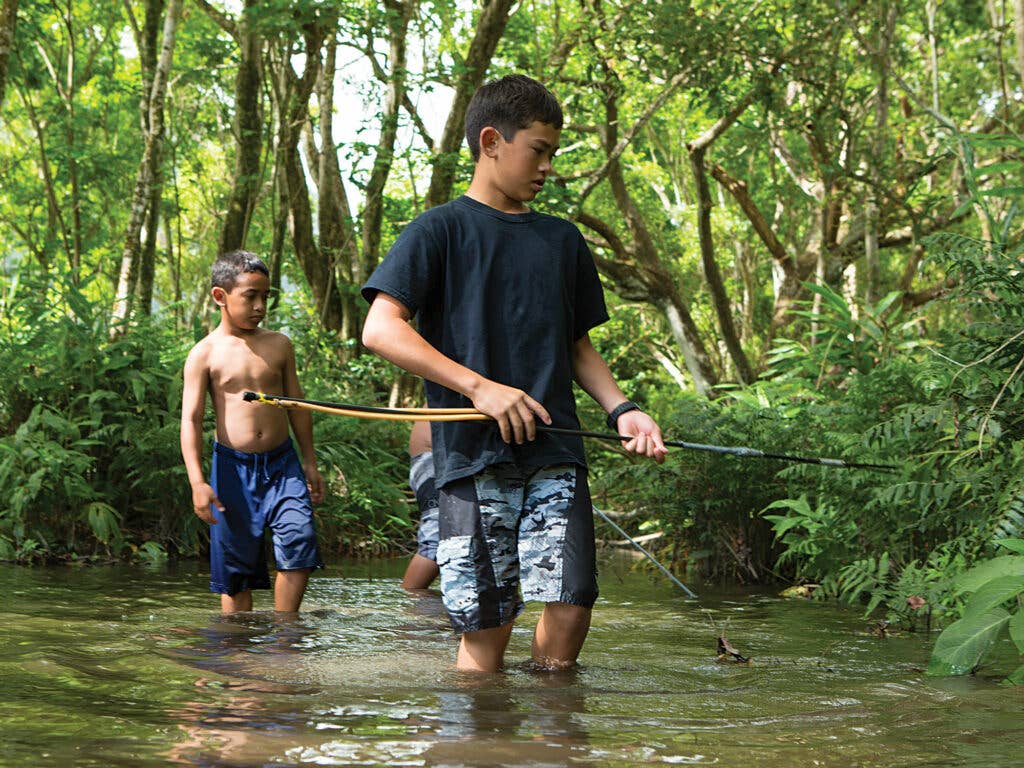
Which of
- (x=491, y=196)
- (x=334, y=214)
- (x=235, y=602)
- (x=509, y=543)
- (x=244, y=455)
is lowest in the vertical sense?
(x=235, y=602)

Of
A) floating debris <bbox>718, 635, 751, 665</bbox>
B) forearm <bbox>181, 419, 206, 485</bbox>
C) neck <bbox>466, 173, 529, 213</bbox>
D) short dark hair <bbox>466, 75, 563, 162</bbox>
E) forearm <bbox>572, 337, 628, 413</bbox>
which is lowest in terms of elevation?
floating debris <bbox>718, 635, 751, 665</bbox>

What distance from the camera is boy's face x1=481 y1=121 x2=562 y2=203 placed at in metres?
3.70

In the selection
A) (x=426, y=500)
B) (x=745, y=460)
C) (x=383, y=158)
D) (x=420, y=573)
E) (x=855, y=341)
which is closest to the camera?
(x=426, y=500)

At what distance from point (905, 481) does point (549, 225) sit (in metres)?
2.57

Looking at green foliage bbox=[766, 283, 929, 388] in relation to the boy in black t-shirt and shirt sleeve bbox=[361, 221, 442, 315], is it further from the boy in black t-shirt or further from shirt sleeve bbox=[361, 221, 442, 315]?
shirt sleeve bbox=[361, 221, 442, 315]

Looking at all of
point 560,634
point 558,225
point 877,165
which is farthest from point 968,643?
point 877,165

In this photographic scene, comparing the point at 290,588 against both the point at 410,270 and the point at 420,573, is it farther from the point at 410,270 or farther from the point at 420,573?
the point at 410,270

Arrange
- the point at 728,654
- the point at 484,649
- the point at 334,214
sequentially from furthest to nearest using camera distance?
the point at 334,214, the point at 728,654, the point at 484,649

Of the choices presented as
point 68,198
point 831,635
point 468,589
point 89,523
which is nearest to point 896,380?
point 831,635

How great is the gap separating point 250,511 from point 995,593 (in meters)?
3.34

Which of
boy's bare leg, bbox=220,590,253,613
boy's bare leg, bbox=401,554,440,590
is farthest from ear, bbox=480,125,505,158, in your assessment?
boy's bare leg, bbox=401,554,440,590

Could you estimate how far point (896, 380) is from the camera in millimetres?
6570

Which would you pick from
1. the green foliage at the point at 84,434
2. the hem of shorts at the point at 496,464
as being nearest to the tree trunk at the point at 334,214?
the green foliage at the point at 84,434

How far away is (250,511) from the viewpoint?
5.68m
